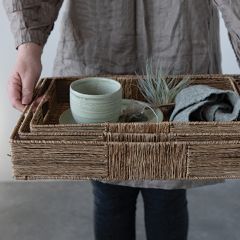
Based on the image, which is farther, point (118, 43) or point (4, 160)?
point (4, 160)

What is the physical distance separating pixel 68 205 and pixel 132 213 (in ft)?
1.66

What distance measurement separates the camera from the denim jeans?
2.47ft

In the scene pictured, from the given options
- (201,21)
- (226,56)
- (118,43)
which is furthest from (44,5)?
(226,56)

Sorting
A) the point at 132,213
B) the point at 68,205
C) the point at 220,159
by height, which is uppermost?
the point at 220,159

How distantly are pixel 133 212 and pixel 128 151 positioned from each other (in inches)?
14.9

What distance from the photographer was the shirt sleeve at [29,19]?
1.98 ft

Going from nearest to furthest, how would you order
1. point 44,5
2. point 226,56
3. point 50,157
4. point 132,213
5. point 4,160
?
point 50,157 < point 44,5 < point 132,213 < point 226,56 < point 4,160

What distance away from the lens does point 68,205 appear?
1295 millimetres

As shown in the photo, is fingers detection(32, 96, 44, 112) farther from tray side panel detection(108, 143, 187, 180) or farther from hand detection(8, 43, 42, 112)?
tray side panel detection(108, 143, 187, 180)

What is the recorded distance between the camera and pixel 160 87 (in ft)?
1.97

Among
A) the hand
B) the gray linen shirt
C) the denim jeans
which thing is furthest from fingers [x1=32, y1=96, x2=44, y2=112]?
the denim jeans

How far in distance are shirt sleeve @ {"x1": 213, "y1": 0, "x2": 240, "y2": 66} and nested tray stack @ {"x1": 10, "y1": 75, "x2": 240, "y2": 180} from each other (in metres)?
0.16

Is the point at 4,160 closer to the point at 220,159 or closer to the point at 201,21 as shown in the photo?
the point at 201,21

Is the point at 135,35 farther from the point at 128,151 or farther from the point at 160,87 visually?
the point at 128,151
